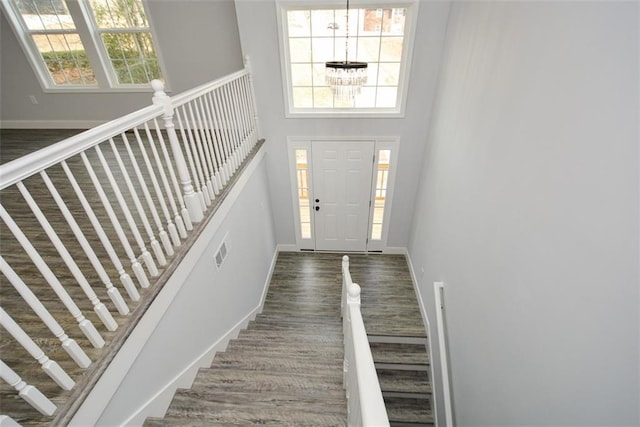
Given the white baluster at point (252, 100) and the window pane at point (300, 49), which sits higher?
the window pane at point (300, 49)

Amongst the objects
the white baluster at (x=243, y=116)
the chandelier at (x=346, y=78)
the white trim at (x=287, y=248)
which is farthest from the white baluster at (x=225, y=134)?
the white trim at (x=287, y=248)

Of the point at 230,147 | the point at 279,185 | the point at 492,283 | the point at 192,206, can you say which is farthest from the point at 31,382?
the point at 279,185

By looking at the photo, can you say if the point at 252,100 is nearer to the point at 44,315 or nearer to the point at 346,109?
the point at 346,109

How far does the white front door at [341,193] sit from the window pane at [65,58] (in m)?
3.56

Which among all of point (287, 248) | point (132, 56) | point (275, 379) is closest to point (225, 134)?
point (275, 379)

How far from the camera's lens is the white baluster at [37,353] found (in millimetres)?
927

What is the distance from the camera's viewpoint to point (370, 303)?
4020mm

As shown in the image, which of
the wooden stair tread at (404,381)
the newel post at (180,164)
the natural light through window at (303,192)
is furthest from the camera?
the natural light through window at (303,192)

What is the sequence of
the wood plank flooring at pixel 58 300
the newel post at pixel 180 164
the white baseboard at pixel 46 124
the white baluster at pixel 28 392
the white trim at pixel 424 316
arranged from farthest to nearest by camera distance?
the white baseboard at pixel 46 124, the white trim at pixel 424 316, the newel post at pixel 180 164, the wood plank flooring at pixel 58 300, the white baluster at pixel 28 392

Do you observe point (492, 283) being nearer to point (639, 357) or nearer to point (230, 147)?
point (639, 357)

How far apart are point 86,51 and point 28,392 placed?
186 inches

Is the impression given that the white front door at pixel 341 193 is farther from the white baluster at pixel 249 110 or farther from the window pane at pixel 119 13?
the window pane at pixel 119 13

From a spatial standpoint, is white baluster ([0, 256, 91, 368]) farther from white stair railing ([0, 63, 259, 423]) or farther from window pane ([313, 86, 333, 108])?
window pane ([313, 86, 333, 108])

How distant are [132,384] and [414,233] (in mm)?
3852
